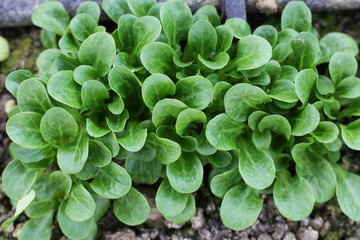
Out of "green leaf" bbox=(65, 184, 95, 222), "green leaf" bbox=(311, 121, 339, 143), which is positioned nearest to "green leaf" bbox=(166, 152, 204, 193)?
"green leaf" bbox=(65, 184, 95, 222)

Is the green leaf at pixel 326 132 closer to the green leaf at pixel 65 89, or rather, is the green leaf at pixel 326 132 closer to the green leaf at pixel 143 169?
the green leaf at pixel 143 169

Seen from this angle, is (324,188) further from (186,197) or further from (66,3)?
(66,3)

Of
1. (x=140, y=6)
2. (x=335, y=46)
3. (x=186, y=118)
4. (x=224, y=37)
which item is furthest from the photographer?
(x=335, y=46)

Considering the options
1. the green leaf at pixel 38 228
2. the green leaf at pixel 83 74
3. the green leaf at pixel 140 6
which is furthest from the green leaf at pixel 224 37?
the green leaf at pixel 38 228

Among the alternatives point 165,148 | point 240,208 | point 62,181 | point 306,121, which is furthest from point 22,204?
point 306,121

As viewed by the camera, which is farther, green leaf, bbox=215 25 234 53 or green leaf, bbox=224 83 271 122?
green leaf, bbox=215 25 234 53

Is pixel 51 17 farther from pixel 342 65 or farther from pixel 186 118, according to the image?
pixel 342 65

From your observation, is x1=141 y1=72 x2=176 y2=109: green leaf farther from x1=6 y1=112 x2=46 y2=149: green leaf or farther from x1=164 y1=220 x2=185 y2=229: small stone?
x1=164 y1=220 x2=185 y2=229: small stone
